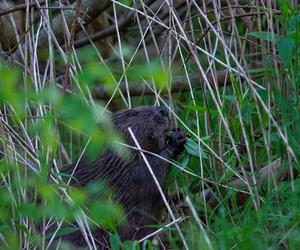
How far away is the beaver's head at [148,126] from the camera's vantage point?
4117 millimetres

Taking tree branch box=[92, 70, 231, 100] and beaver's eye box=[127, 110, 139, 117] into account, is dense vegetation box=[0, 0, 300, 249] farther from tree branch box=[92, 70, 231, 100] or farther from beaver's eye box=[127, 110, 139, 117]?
tree branch box=[92, 70, 231, 100]

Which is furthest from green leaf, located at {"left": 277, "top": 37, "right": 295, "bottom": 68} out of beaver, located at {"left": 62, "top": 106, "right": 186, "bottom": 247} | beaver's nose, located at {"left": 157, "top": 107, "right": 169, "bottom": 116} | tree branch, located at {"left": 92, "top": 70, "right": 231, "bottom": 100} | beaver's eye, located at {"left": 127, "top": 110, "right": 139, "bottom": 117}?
tree branch, located at {"left": 92, "top": 70, "right": 231, "bottom": 100}

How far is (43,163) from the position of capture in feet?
9.13

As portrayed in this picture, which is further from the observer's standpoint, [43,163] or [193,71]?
[193,71]

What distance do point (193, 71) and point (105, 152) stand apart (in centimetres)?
87

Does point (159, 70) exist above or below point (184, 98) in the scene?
above

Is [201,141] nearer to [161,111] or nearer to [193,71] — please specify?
[161,111]

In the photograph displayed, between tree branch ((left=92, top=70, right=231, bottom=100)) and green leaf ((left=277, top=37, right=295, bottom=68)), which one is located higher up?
green leaf ((left=277, top=37, right=295, bottom=68))

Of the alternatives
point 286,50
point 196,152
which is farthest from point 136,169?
point 286,50

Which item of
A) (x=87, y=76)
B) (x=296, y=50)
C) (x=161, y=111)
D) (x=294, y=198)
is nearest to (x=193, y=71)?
(x=161, y=111)

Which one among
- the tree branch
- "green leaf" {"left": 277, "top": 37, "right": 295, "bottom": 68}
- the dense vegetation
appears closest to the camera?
the dense vegetation

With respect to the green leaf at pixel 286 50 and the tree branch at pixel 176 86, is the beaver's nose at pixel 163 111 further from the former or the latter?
the green leaf at pixel 286 50

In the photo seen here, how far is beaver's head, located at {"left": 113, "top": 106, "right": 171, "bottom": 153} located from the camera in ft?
13.5

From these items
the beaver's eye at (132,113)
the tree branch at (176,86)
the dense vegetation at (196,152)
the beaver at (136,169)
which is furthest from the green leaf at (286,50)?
the tree branch at (176,86)
